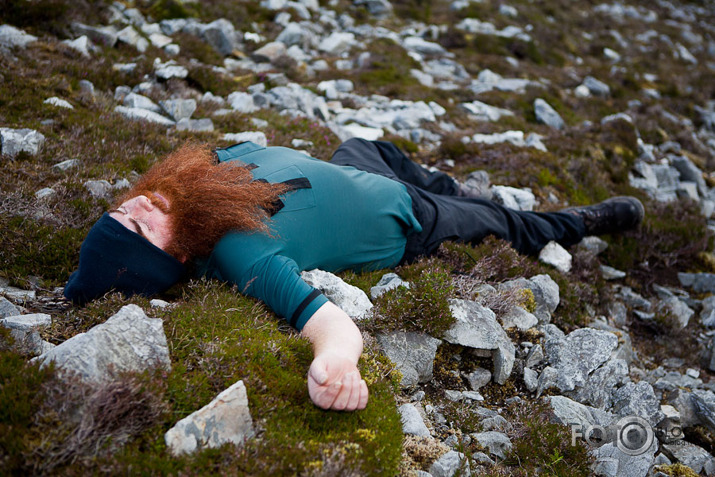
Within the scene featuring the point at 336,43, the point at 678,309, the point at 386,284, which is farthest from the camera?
the point at 336,43

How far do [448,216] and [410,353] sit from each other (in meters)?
2.29

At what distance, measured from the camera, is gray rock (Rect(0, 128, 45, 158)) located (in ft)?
19.2

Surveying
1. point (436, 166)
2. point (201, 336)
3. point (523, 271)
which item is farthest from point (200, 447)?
point (436, 166)

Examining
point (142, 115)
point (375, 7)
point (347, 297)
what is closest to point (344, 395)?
point (347, 297)

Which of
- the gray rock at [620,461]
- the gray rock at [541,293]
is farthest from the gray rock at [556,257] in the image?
the gray rock at [620,461]

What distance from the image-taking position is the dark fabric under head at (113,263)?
12.7 feet

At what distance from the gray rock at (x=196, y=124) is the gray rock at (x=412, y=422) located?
6032 millimetres

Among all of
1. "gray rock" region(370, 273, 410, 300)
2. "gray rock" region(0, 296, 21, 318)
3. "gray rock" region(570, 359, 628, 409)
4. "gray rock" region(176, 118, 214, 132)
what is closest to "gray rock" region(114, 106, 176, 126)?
"gray rock" region(176, 118, 214, 132)

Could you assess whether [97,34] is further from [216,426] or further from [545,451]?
[545,451]

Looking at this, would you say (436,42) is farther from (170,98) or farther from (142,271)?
(142,271)

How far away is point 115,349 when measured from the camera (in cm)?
307

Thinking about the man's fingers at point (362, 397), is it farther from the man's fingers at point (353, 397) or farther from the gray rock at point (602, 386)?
the gray rock at point (602, 386)

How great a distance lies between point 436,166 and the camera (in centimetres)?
939

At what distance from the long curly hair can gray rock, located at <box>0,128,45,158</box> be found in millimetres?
2591
